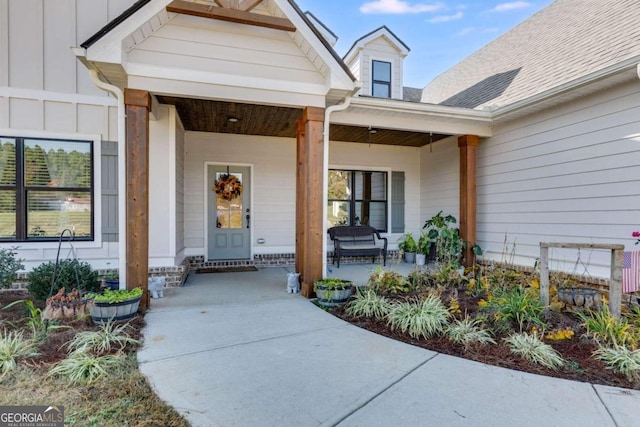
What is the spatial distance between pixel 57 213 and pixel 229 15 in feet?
13.0

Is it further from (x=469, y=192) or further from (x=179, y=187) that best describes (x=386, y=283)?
(x=179, y=187)

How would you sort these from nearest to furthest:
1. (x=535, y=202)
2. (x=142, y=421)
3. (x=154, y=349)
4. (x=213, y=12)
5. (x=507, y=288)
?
(x=142, y=421) < (x=154, y=349) < (x=213, y=12) < (x=507, y=288) < (x=535, y=202)

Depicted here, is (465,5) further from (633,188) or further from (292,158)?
(633,188)

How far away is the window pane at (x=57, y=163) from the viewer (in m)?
5.04

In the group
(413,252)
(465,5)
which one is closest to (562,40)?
(465,5)

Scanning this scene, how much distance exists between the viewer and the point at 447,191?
7793 millimetres

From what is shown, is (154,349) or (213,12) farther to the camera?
(213,12)

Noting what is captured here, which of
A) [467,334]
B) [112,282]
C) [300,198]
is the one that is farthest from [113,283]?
[467,334]

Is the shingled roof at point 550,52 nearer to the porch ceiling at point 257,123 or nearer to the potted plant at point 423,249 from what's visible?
the porch ceiling at point 257,123

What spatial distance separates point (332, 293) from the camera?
4324 millimetres

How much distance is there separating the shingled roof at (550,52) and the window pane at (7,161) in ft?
26.0

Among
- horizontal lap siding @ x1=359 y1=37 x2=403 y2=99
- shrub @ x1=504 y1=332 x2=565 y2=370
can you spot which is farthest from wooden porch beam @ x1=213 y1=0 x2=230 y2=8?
shrub @ x1=504 y1=332 x2=565 y2=370

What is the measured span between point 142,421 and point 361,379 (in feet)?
4.71

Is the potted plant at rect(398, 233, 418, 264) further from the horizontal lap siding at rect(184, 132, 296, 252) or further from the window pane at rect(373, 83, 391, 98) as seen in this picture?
the window pane at rect(373, 83, 391, 98)
